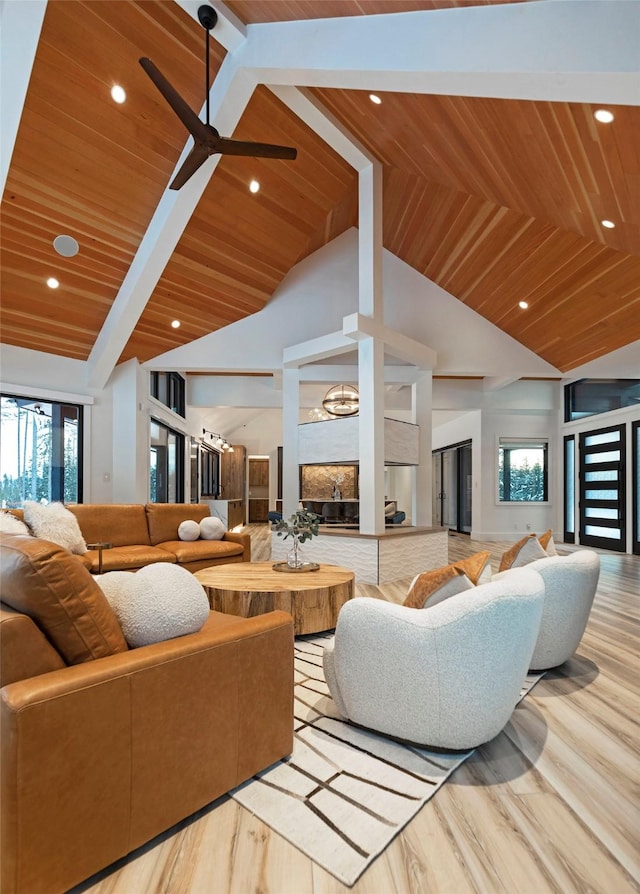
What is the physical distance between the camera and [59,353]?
20.6ft

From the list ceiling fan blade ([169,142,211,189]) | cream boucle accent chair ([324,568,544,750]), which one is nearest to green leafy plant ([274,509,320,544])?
cream boucle accent chair ([324,568,544,750])

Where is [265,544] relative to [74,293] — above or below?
below

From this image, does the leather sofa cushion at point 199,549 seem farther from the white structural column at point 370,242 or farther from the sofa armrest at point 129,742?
the sofa armrest at point 129,742

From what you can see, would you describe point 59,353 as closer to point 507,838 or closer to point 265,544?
point 265,544

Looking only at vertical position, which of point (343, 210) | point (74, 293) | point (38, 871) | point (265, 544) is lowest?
point (265, 544)

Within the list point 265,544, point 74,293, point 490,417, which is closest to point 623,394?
point 490,417

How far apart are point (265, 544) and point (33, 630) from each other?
8198 mm

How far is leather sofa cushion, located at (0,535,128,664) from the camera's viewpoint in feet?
4.50

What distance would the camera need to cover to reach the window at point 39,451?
586cm

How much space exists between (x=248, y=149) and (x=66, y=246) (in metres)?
2.45

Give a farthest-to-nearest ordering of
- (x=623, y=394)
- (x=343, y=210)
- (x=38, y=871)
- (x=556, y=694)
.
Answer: (x=623, y=394), (x=343, y=210), (x=556, y=694), (x=38, y=871)

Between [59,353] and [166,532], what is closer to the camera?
[166,532]

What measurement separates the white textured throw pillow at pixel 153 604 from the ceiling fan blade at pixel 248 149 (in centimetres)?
304

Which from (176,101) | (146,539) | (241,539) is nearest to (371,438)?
(241,539)
